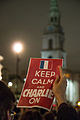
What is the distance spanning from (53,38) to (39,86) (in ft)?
256

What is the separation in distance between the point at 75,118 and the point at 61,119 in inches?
6.0

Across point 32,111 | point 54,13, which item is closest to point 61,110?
point 32,111

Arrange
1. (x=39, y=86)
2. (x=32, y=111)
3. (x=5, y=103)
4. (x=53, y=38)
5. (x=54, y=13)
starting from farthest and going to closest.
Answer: (x=54, y=13) < (x=53, y=38) < (x=39, y=86) < (x=32, y=111) < (x=5, y=103)

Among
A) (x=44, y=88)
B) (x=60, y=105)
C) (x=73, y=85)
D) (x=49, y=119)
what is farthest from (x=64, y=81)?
(x=73, y=85)

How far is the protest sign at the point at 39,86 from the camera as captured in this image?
463cm

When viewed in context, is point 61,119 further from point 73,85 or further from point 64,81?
point 73,85

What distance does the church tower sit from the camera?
7888 centimetres

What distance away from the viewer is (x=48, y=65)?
4.83m

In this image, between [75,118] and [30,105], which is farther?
[30,105]

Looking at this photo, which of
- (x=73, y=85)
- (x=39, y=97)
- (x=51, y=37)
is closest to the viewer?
(x=39, y=97)

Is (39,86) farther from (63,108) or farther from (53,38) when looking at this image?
(53,38)

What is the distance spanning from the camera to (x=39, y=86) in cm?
470

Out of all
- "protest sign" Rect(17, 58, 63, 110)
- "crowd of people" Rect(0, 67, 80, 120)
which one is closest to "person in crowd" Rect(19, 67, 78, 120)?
"crowd of people" Rect(0, 67, 80, 120)

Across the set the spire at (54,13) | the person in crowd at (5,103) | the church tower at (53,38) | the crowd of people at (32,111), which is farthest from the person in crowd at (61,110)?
the spire at (54,13)
